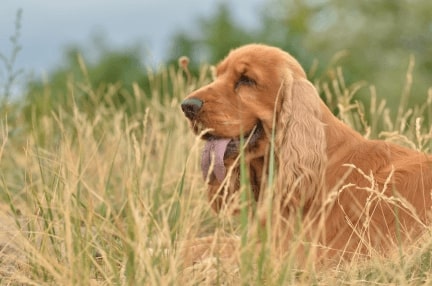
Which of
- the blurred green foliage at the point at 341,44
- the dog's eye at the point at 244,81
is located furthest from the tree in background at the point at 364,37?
the dog's eye at the point at 244,81

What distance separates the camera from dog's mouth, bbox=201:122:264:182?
4.45 m

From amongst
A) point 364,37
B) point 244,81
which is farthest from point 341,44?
point 244,81

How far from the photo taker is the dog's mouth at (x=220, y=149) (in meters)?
4.45

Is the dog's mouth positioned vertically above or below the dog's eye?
below

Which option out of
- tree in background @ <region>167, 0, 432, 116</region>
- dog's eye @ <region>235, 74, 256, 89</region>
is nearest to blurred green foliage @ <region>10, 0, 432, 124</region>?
tree in background @ <region>167, 0, 432, 116</region>

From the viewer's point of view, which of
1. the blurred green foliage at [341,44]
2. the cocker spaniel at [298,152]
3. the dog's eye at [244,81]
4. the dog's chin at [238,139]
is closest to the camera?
the cocker spaniel at [298,152]

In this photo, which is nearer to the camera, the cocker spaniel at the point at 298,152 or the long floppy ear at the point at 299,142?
the cocker spaniel at the point at 298,152

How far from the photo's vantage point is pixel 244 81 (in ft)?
15.5

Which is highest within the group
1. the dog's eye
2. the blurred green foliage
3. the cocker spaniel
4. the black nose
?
the dog's eye

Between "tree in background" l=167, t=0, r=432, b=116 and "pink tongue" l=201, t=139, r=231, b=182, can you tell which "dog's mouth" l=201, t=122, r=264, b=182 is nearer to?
"pink tongue" l=201, t=139, r=231, b=182

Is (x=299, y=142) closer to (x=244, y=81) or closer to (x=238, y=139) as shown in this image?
(x=238, y=139)

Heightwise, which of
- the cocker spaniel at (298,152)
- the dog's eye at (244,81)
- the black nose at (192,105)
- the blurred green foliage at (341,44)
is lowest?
the blurred green foliage at (341,44)

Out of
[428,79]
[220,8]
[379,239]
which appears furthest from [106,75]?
[379,239]

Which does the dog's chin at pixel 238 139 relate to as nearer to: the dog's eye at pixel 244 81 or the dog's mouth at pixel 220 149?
the dog's mouth at pixel 220 149
